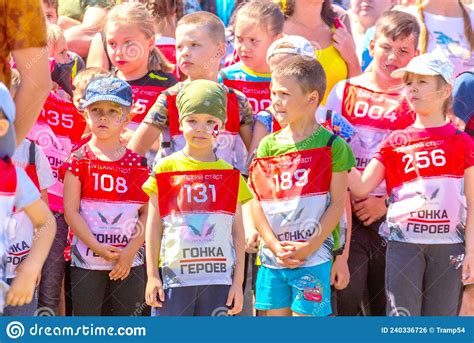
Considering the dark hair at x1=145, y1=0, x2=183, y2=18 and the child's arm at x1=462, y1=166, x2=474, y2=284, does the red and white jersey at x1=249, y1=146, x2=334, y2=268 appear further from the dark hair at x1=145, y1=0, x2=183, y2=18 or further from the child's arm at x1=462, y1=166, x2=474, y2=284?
the dark hair at x1=145, y1=0, x2=183, y2=18

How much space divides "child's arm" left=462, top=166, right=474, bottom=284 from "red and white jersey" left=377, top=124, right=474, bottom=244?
3 centimetres

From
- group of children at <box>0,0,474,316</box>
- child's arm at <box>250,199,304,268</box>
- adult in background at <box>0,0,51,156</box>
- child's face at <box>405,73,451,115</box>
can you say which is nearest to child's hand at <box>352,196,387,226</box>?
group of children at <box>0,0,474,316</box>

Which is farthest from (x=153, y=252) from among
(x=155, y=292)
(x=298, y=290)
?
(x=298, y=290)

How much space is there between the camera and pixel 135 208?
6035mm

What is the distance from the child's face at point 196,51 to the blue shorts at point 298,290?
1291 mm

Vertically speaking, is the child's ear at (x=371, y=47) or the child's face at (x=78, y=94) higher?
the child's ear at (x=371, y=47)

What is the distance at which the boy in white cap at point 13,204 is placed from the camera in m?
4.36

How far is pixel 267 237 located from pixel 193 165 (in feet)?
1.77

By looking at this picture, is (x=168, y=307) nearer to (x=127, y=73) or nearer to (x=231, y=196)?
(x=231, y=196)

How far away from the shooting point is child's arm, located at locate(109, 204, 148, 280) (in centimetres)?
597

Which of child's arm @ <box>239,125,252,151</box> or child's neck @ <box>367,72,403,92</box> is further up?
child's neck @ <box>367,72,403,92</box>

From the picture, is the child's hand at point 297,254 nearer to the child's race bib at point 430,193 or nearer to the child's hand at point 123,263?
the child's race bib at point 430,193

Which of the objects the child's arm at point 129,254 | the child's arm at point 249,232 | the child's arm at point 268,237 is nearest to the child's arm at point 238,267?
the child's arm at point 268,237

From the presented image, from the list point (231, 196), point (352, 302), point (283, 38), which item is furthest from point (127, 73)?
point (352, 302)
